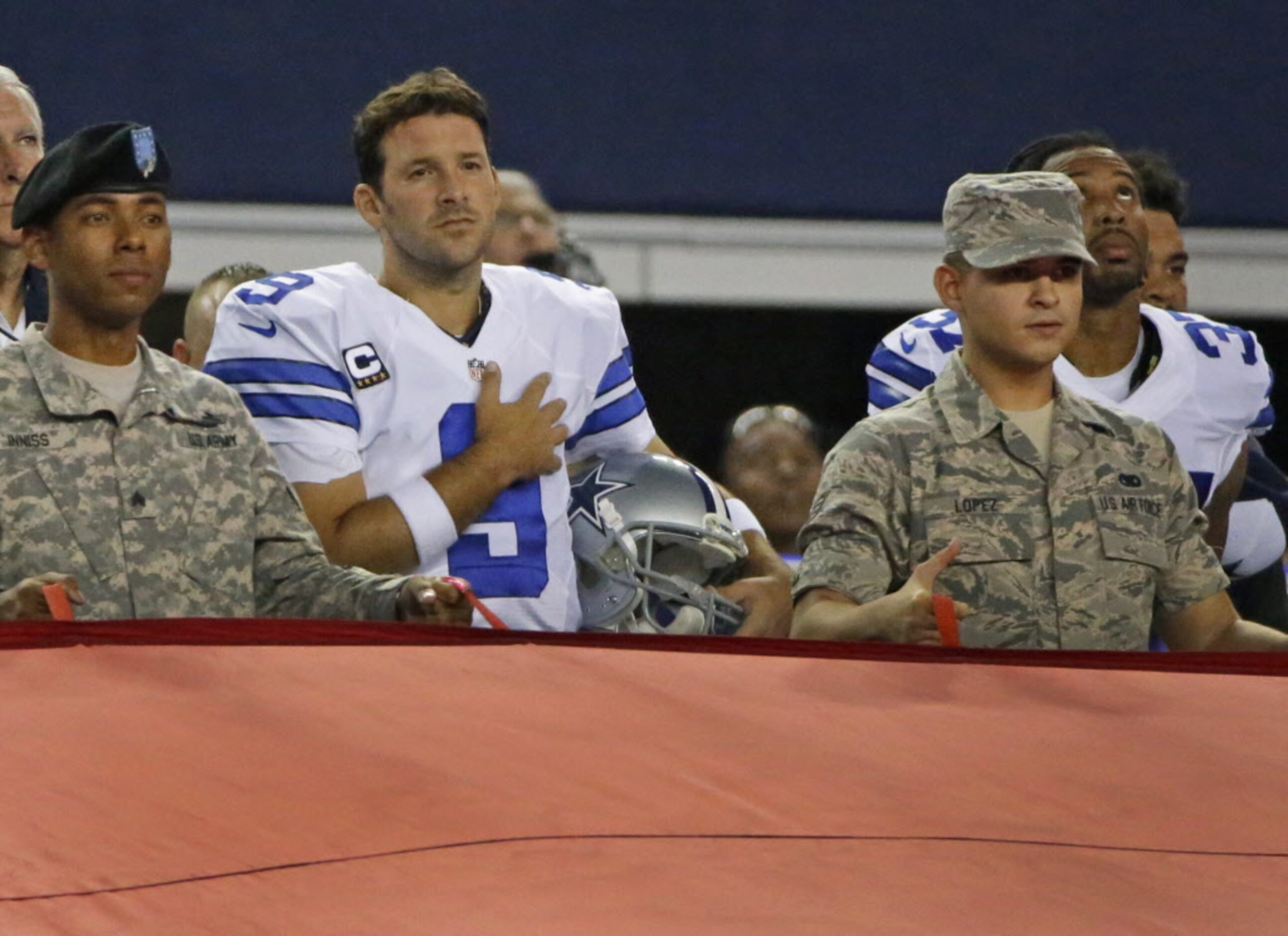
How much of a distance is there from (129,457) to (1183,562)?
129cm

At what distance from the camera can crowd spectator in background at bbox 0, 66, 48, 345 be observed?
325 cm

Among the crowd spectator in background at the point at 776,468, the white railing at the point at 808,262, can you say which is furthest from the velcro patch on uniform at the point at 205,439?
the white railing at the point at 808,262

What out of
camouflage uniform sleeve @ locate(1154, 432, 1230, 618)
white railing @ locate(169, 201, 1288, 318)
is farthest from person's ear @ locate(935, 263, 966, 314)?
white railing @ locate(169, 201, 1288, 318)

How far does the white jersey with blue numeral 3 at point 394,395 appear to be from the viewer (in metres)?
2.88

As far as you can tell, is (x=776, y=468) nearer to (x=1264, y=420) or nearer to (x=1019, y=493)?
(x=1264, y=420)

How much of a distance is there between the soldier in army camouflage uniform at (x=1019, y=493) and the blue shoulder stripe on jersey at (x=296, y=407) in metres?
0.68

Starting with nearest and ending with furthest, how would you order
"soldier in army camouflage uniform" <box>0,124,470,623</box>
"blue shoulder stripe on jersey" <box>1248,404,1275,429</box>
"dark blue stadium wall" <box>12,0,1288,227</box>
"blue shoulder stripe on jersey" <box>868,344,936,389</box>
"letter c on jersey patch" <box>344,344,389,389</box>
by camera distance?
"soldier in army camouflage uniform" <box>0,124,470,623</box>
"letter c on jersey patch" <box>344,344,389,389</box>
"blue shoulder stripe on jersey" <box>868,344,936,389</box>
"blue shoulder stripe on jersey" <box>1248,404,1275,429</box>
"dark blue stadium wall" <box>12,0,1288,227</box>

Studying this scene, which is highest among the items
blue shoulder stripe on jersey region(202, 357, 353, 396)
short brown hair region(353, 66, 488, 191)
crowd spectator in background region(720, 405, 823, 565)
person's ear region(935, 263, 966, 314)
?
short brown hair region(353, 66, 488, 191)

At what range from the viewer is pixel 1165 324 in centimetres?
359

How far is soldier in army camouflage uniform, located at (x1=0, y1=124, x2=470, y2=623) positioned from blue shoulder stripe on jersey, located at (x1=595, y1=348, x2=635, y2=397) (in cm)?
68

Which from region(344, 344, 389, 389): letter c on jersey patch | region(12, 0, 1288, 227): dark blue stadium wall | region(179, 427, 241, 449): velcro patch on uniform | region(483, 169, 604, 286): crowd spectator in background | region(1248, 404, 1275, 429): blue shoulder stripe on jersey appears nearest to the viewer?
region(179, 427, 241, 449): velcro patch on uniform

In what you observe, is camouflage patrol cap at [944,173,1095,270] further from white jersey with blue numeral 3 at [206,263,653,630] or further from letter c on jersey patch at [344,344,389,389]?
letter c on jersey patch at [344,344,389,389]

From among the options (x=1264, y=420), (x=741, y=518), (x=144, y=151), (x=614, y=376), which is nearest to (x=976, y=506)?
(x=741, y=518)

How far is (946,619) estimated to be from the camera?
2.38m
